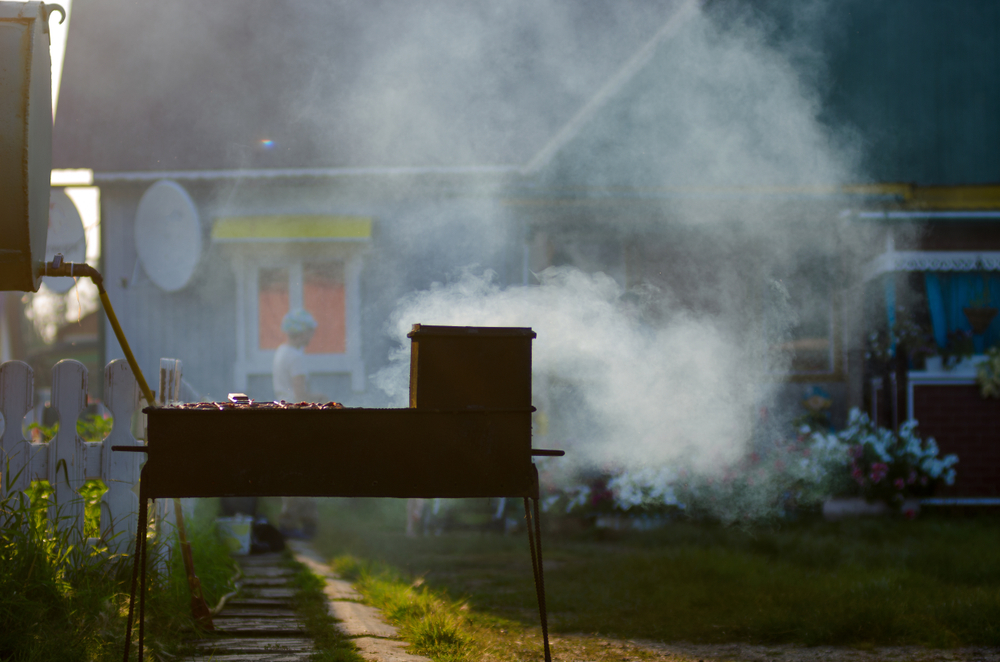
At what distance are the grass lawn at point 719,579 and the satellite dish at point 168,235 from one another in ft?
13.1

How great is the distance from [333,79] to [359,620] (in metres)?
9.14

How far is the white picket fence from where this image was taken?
4.64 meters

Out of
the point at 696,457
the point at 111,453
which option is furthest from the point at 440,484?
the point at 696,457

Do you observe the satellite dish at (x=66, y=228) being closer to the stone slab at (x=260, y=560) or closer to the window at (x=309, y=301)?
the window at (x=309, y=301)

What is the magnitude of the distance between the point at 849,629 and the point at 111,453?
13.8 ft

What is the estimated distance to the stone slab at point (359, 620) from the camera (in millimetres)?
4353

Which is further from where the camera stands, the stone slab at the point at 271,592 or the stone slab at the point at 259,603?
the stone slab at the point at 271,592

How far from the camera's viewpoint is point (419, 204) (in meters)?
10.7

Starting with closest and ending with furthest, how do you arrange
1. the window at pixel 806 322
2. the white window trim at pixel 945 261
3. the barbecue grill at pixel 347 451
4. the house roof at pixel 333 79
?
the barbecue grill at pixel 347 451 → the white window trim at pixel 945 261 → the window at pixel 806 322 → the house roof at pixel 333 79

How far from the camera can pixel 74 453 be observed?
4734mm

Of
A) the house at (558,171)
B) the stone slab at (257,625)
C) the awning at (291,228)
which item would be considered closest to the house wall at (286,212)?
the house at (558,171)

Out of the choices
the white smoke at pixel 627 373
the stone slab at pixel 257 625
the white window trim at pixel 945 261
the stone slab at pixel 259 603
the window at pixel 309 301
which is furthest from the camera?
the window at pixel 309 301

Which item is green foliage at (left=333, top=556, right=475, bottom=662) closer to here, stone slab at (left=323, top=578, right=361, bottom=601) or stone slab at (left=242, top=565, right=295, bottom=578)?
stone slab at (left=323, top=578, right=361, bottom=601)

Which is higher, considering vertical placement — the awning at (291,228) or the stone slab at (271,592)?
the awning at (291,228)
